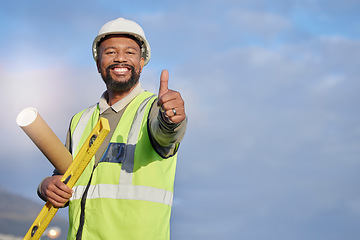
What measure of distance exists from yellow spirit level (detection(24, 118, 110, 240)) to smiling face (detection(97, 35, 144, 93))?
39.5 inches

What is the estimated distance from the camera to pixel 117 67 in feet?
16.7

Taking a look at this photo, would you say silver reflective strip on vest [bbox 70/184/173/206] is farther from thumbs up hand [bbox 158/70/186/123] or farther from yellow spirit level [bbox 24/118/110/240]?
thumbs up hand [bbox 158/70/186/123]

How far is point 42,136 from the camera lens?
177 inches

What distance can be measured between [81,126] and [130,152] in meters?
1.14

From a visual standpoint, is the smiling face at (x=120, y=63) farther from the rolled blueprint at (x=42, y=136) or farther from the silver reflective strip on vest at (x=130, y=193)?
the silver reflective strip on vest at (x=130, y=193)

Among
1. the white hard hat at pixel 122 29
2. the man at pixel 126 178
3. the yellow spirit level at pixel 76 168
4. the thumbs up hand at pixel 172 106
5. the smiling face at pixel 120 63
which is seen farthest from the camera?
the white hard hat at pixel 122 29

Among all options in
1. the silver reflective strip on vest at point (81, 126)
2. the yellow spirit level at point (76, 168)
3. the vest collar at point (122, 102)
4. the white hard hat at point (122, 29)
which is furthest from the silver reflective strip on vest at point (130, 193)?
the white hard hat at point (122, 29)

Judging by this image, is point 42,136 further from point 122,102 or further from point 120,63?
point 120,63

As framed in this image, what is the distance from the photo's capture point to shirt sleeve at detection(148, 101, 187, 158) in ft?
12.8

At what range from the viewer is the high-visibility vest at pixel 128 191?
442 centimetres

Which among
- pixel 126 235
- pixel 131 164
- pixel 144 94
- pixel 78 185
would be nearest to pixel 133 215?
pixel 126 235

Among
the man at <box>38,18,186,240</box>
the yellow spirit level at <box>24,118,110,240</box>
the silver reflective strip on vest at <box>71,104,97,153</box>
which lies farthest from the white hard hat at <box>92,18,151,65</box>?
the yellow spirit level at <box>24,118,110,240</box>

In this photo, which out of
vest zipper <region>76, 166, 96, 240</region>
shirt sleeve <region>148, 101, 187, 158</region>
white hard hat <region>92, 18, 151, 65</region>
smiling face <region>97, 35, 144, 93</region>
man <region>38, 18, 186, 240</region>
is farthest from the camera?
white hard hat <region>92, 18, 151, 65</region>

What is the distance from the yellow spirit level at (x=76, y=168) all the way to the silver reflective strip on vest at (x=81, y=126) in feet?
1.60
